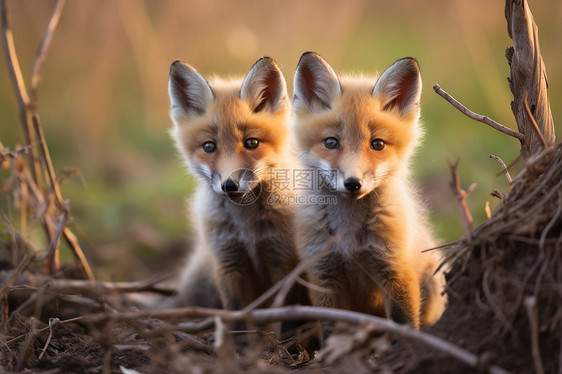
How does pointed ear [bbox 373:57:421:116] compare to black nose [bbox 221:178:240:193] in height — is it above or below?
above

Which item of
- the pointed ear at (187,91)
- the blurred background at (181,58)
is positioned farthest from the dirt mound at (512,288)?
the blurred background at (181,58)

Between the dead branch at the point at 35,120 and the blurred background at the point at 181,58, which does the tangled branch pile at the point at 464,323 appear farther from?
the blurred background at the point at 181,58

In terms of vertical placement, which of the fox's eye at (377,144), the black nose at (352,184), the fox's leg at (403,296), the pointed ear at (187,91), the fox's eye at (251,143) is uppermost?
the pointed ear at (187,91)

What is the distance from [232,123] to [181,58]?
5642 millimetres

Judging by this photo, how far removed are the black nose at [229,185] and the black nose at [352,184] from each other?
648 mm

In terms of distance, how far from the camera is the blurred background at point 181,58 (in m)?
7.14

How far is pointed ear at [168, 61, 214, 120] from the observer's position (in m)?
3.24

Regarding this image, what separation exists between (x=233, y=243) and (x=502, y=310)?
6.09 ft

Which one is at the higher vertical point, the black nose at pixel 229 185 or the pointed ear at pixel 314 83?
the pointed ear at pixel 314 83

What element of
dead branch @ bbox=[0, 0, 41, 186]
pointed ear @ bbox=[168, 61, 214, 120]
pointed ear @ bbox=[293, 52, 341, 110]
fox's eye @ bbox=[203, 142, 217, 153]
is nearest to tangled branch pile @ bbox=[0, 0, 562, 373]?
pointed ear @ bbox=[293, 52, 341, 110]

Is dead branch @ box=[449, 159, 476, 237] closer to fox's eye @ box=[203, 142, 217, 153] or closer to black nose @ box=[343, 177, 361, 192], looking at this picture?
black nose @ box=[343, 177, 361, 192]

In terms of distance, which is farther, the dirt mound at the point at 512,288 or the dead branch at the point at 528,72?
the dead branch at the point at 528,72

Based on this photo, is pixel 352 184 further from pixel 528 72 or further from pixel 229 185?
pixel 528 72

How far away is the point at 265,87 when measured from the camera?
328cm
